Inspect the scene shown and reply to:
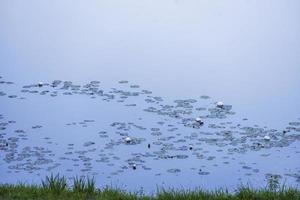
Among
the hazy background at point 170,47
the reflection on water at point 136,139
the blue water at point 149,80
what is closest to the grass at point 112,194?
the blue water at point 149,80

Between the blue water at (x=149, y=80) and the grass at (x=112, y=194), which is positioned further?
the blue water at (x=149, y=80)

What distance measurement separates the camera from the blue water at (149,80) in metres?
12.1

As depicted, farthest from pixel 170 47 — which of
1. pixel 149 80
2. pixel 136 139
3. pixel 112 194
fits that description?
pixel 112 194

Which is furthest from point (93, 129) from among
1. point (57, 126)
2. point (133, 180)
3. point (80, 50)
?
point (80, 50)

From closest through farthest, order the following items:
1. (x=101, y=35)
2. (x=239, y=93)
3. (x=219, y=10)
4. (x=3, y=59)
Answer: (x=239, y=93) → (x=3, y=59) → (x=101, y=35) → (x=219, y=10)

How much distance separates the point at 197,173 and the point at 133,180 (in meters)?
1.29

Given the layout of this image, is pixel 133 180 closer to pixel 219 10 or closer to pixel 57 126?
pixel 57 126

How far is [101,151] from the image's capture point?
12.6 m

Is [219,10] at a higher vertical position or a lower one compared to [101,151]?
higher

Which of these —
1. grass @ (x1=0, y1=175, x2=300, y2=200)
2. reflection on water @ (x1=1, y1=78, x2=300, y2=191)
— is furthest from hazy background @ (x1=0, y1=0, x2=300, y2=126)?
grass @ (x1=0, y1=175, x2=300, y2=200)

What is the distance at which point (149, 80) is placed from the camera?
16312mm

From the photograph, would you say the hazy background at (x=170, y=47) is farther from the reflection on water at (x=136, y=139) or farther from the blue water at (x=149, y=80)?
the reflection on water at (x=136, y=139)

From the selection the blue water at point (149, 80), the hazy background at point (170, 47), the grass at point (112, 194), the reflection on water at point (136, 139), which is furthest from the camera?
the hazy background at point (170, 47)

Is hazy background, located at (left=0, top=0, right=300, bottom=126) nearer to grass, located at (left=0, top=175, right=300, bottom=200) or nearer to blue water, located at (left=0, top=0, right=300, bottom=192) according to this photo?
blue water, located at (left=0, top=0, right=300, bottom=192)
